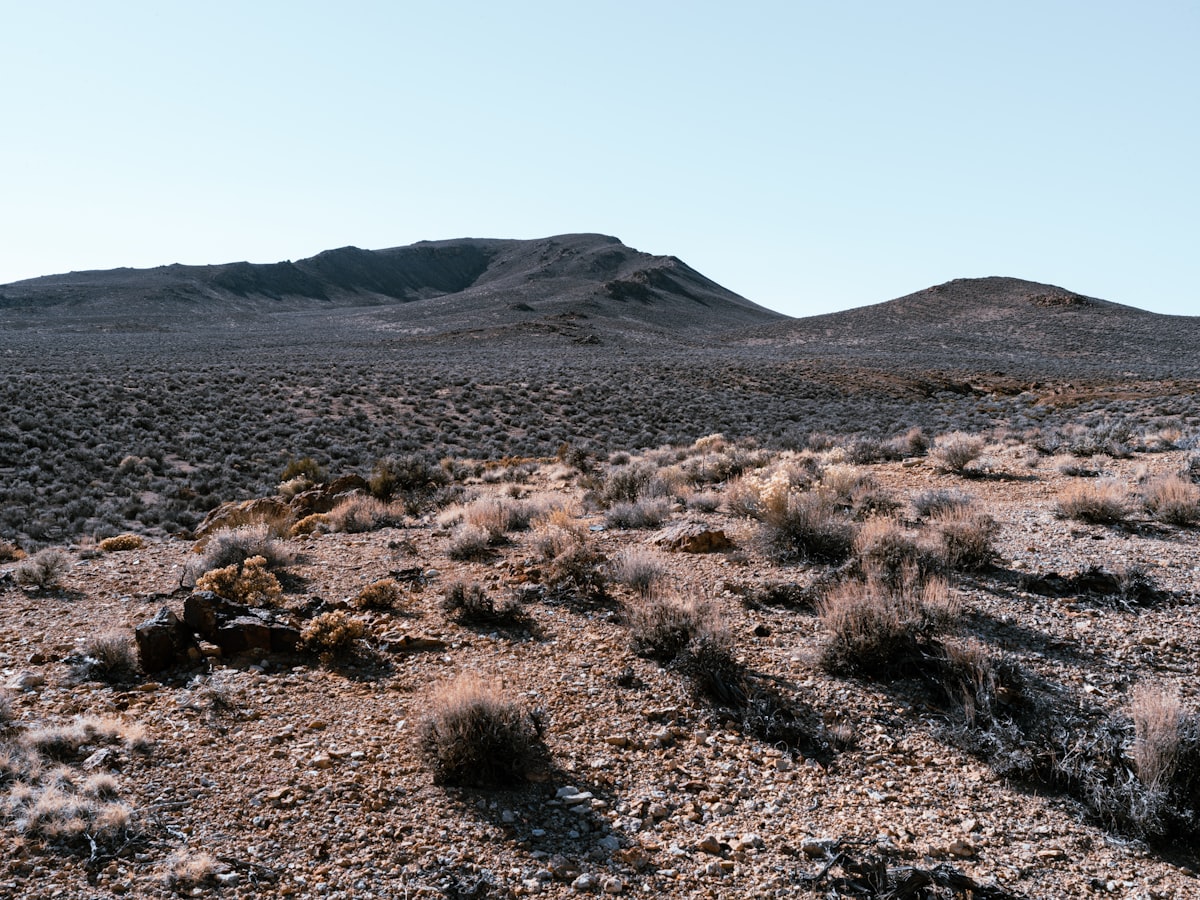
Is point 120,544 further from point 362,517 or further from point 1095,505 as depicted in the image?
point 1095,505

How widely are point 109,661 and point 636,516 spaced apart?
5.69m

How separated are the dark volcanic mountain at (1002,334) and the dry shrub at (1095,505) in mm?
39760

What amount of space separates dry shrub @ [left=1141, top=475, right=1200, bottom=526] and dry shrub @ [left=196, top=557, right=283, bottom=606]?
9.26m

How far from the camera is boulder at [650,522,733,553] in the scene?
7.80 m

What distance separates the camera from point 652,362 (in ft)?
148

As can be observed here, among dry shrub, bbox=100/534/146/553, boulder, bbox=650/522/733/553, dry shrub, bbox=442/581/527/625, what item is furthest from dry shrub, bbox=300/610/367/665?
dry shrub, bbox=100/534/146/553

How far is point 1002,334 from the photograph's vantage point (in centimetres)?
6556

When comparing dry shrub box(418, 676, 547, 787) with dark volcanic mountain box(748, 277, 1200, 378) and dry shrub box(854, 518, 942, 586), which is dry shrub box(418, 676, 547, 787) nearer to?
dry shrub box(854, 518, 942, 586)

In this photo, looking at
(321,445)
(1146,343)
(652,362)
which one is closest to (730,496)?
(321,445)

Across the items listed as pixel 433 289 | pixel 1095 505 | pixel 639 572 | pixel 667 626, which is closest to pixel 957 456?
pixel 1095 505

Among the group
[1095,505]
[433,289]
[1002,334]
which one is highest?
[433,289]

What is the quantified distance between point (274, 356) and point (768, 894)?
43.4m

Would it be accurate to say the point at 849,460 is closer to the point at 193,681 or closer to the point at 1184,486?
the point at 1184,486

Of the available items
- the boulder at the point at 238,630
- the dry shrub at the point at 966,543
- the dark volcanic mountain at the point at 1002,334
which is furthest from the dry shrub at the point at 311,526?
the dark volcanic mountain at the point at 1002,334
